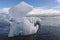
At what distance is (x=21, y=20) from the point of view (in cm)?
371

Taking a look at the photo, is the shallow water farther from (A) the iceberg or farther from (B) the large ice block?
(B) the large ice block

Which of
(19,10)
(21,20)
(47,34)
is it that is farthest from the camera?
(47,34)

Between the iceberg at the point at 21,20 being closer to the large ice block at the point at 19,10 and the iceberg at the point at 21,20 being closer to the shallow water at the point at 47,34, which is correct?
the large ice block at the point at 19,10

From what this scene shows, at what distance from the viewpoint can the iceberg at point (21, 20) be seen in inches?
142

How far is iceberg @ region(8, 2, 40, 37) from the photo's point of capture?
3596mm

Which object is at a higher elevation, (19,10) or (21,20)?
(19,10)

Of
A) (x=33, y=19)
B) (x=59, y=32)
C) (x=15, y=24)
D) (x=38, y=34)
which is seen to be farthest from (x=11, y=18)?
(x=59, y=32)

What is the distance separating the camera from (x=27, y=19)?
3799 millimetres

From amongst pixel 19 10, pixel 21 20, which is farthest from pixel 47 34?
pixel 19 10

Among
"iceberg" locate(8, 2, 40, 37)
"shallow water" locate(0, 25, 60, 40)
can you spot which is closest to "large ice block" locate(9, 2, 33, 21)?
"iceberg" locate(8, 2, 40, 37)

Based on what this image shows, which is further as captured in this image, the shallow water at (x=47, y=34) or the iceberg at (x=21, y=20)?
the shallow water at (x=47, y=34)

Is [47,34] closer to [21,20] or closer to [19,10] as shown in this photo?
[21,20]

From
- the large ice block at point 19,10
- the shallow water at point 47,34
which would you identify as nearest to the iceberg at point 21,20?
the large ice block at point 19,10

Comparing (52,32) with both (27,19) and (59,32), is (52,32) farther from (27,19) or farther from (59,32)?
(27,19)
